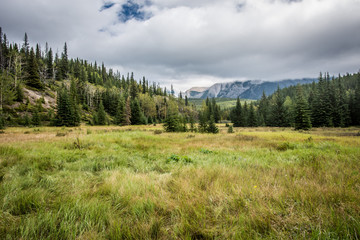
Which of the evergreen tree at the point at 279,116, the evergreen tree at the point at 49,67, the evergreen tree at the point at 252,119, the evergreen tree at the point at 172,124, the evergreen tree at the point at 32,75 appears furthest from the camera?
the evergreen tree at the point at 49,67

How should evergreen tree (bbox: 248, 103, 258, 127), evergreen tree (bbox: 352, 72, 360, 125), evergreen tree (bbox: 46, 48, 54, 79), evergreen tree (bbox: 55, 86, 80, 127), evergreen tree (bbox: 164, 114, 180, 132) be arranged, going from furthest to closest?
evergreen tree (bbox: 46, 48, 54, 79) < evergreen tree (bbox: 248, 103, 258, 127) < evergreen tree (bbox: 352, 72, 360, 125) < evergreen tree (bbox: 55, 86, 80, 127) < evergreen tree (bbox: 164, 114, 180, 132)

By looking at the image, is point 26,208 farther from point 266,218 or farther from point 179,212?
point 266,218

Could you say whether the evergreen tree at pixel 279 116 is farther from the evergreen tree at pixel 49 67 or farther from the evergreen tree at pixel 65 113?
the evergreen tree at pixel 49 67

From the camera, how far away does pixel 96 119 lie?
47312 millimetres

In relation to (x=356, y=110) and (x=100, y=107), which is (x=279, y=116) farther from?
(x=100, y=107)

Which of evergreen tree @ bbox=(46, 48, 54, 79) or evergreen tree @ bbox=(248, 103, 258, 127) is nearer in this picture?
evergreen tree @ bbox=(248, 103, 258, 127)

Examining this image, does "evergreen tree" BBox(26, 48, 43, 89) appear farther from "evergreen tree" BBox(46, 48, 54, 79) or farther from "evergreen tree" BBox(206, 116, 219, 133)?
"evergreen tree" BBox(206, 116, 219, 133)

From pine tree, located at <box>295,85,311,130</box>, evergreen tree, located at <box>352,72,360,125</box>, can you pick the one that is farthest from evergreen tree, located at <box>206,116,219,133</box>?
evergreen tree, located at <box>352,72,360,125</box>

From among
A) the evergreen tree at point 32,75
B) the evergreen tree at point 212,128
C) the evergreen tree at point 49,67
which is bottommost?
the evergreen tree at point 212,128

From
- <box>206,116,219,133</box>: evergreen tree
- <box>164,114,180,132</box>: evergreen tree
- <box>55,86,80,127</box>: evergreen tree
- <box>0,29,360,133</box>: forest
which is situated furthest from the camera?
<box>55,86,80,127</box>: evergreen tree

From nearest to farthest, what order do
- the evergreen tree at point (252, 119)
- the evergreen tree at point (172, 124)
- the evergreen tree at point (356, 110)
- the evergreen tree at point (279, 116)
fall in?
the evergreen tree at point (172, 124) < the evergreen tree at point (356, 110) < the evergreen tree at point (279, 116) < the evergreen tree at point (252, 119)

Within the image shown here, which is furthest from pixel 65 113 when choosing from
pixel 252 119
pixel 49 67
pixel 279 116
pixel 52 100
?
pixel 279 116

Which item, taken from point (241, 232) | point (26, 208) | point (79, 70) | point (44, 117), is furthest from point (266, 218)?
point (79, 70)

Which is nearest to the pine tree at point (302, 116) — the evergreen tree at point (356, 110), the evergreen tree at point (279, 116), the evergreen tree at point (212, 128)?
the evergreen tree at point (212, 128)
